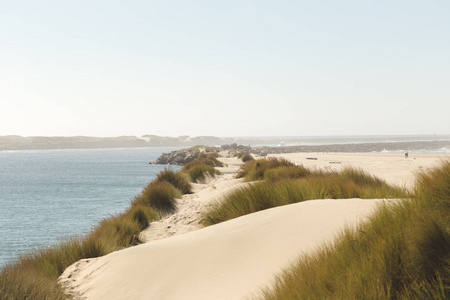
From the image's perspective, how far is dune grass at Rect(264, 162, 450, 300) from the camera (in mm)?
2746

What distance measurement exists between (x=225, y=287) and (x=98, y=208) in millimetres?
17218

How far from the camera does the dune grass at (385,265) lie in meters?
2.75

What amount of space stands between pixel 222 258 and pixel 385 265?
258 centimetres

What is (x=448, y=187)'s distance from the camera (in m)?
3.94

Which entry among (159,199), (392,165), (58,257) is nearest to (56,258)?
(58,257)

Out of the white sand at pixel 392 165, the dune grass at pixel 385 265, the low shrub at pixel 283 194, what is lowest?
the white sand at pixel 392 165

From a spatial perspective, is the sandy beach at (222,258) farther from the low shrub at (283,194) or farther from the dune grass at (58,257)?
the low shrub at (283,194)

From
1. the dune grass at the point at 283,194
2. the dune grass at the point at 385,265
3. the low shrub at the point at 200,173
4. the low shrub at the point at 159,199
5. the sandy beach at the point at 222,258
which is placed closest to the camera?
the dune grass at the point at 385,265

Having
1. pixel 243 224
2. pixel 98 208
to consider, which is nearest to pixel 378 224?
pixel 243 224

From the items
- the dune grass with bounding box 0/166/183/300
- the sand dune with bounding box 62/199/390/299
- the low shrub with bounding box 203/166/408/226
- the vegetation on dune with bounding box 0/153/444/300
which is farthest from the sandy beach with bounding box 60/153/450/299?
the low shrub with bounding box 203/166/408/226

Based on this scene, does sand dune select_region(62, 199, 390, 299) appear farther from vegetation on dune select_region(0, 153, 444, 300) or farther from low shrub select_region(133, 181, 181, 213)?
low shrub select_region(133, 181, 181, 213)

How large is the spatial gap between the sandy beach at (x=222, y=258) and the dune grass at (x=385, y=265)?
28.4 inches

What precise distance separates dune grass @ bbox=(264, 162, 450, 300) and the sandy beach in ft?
2.37

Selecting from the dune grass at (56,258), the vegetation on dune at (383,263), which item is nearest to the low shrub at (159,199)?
the dune grass at (56,258)
